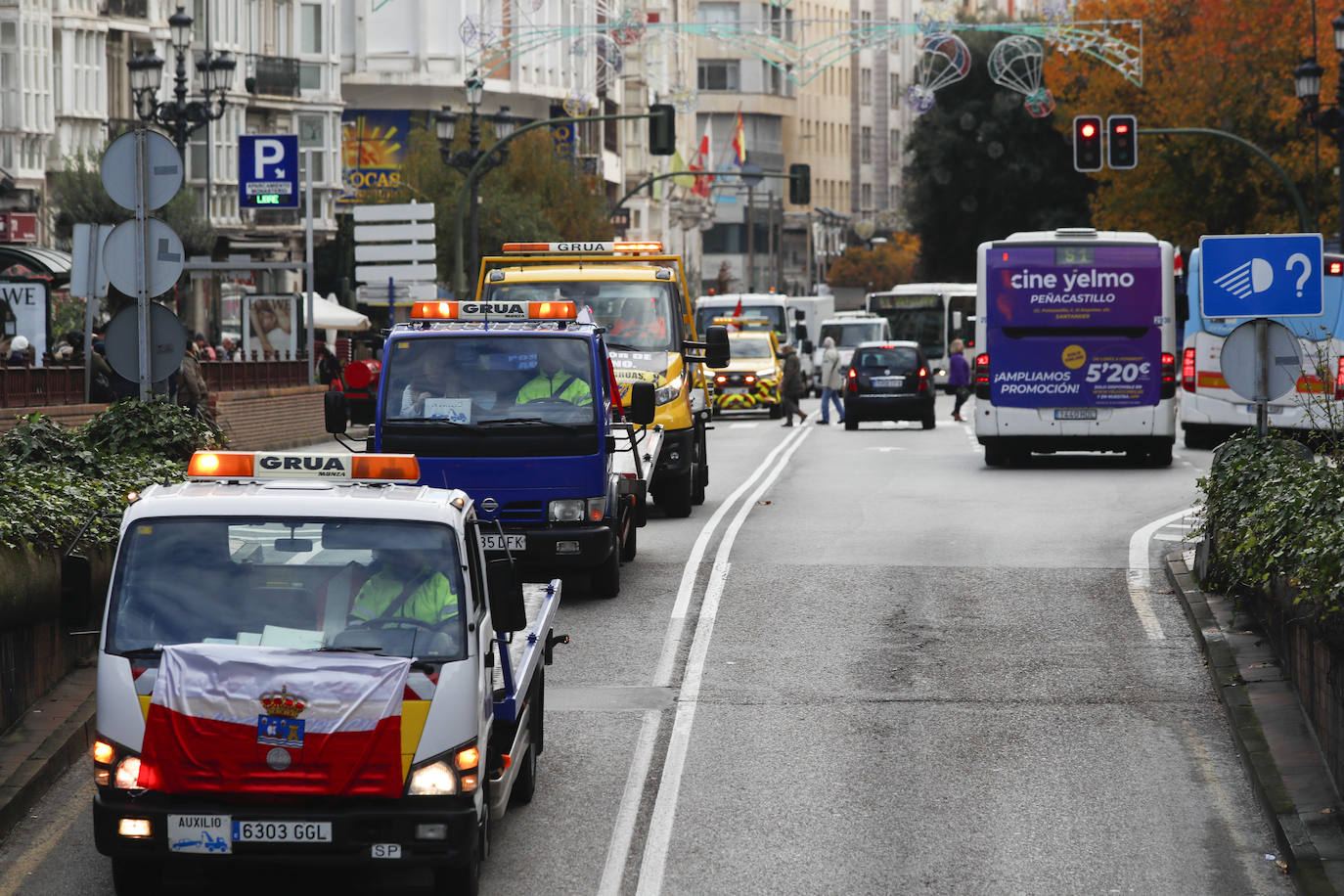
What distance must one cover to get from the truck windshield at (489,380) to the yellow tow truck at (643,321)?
432 cm

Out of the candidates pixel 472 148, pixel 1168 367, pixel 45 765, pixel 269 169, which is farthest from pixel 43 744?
pixel 472 148

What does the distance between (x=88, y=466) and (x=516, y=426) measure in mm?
2958

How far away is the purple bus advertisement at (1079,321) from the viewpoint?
2750 cm

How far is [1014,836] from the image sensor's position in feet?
30.3

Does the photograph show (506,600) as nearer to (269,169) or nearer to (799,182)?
(269,169)

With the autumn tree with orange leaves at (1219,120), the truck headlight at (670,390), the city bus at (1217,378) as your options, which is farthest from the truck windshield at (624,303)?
the autumn tree with orange leaves at (1219,120)

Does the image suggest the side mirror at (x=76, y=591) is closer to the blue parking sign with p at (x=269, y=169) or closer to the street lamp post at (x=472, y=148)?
the blue parking sign with p at (x=269, y=169)

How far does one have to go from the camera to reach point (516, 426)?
49.8 feet

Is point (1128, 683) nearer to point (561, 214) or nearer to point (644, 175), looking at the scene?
point (561, 214)

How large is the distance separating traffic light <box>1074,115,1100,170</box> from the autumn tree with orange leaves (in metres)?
12.0

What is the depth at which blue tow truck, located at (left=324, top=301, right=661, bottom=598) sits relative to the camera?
15195 millimetres

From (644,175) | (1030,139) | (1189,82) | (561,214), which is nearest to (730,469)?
(1189,82)

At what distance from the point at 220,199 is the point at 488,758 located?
172ft

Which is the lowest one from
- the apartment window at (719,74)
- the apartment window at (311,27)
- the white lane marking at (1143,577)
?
the white lane marking at (1143,577)
